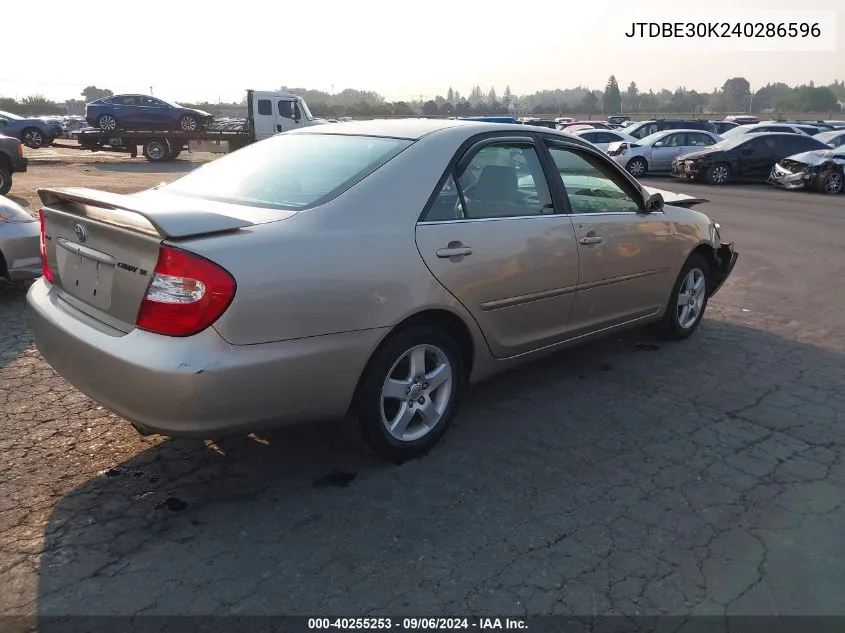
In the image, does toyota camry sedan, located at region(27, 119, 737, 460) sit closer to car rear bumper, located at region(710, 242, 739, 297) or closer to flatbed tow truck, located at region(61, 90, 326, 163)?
car rear bumper, located at region(710, 242, 739, 297)

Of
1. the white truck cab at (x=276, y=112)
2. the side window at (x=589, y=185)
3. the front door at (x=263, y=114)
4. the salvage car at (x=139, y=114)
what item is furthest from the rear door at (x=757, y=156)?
the salvage car at (x=139, y=114)

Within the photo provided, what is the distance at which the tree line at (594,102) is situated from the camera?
66.5 metres

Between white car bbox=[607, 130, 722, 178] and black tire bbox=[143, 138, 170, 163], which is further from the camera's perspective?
black tire bbox=[143, 138, 170, 163]

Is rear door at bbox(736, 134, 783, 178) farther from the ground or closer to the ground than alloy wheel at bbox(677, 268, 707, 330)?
farther from the ground

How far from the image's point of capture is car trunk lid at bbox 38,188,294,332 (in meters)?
2.75

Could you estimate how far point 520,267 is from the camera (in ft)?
12.4

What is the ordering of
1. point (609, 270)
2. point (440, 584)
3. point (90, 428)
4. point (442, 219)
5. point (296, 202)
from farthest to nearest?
point (609, 270), point (90, 428), point (442, 219), point (296, 202), point (440, 584)

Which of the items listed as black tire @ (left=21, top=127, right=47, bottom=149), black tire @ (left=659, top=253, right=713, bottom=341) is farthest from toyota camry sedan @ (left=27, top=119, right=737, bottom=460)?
black tire @ (left=21, top=127, right=47, bottom=149)

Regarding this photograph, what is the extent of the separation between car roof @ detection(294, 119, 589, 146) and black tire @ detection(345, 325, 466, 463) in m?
1.11

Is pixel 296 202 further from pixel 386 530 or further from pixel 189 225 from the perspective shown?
pixel 386 530

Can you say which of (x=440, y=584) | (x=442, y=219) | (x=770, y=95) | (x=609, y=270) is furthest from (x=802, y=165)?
(x=770, y=95)

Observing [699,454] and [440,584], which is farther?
[699,454]

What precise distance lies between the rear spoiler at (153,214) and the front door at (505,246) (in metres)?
0.96

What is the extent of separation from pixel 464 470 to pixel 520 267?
115 centimetres
